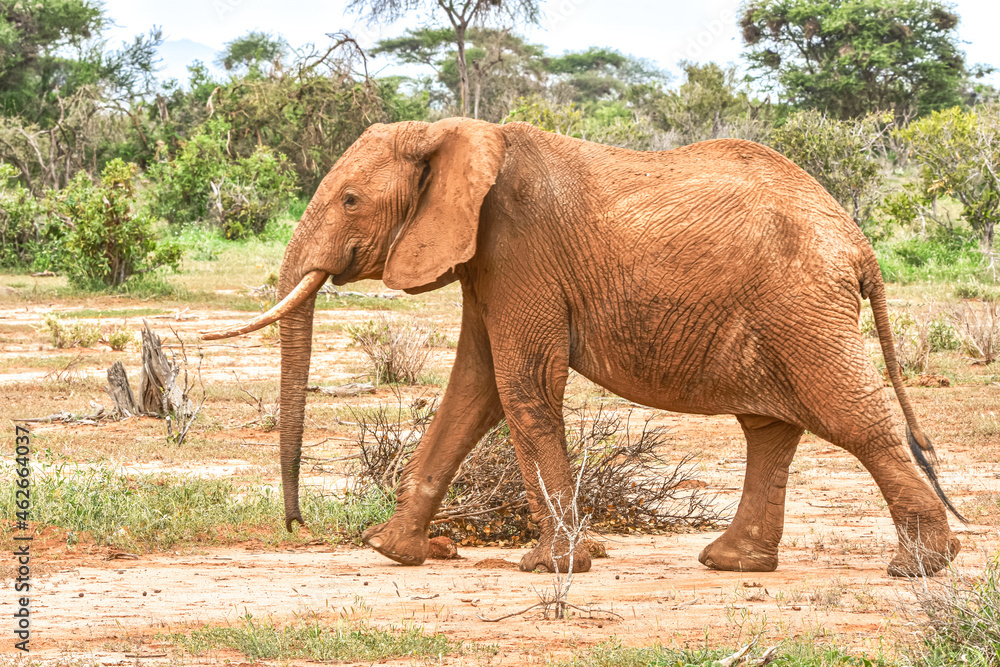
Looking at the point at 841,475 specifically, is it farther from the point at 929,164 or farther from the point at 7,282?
the point at 7,282

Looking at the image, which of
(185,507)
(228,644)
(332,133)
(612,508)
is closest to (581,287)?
(612,508)

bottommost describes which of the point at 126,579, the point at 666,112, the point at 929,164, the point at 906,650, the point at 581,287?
the point at 126,579

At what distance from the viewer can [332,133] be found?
3027cm

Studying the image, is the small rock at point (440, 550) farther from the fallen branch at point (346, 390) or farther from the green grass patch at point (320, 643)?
the fallen branch at point (346, 390)

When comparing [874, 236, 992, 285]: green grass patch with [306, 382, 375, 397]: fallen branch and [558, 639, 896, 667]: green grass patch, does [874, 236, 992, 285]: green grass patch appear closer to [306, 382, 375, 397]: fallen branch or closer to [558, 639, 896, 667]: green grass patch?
[306, 382, 375, 397]: fallen branch

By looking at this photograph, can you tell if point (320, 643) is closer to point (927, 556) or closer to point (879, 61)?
point (927, 556)

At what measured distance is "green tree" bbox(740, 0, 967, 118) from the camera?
37.8m

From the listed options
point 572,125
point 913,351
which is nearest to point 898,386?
point 913,351

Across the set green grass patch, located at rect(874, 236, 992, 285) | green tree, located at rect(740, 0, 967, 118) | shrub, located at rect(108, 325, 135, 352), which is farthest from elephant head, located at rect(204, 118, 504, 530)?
green tree, located at rect(740, 0, 967, 118)

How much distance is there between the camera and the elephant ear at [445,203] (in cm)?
555

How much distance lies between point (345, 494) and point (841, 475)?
3756mm

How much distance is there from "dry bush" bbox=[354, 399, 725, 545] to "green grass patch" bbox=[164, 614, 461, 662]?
7.26 feet

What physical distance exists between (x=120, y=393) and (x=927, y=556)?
7.29 meters

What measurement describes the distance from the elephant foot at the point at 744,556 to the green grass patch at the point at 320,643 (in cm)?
191
